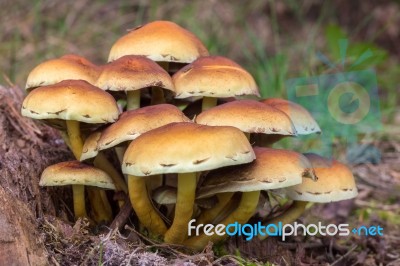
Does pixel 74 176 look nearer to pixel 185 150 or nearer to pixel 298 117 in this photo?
pixel 185 150

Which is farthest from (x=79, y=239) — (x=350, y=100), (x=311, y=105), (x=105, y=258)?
(x=350, y=100)

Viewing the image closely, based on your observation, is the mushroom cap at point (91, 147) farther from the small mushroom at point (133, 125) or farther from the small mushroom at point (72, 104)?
the small mushroom at point (72, 104)

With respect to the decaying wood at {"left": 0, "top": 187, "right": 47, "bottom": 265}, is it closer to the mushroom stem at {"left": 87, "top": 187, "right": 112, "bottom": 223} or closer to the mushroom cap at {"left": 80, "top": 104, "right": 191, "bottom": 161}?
the mushroom cap at {"left": 80, "top": 104, "right": 191, "bottom": 161}

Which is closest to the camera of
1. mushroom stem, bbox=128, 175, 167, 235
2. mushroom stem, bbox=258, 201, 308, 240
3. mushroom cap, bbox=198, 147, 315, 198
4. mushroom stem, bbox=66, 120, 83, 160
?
mushroom cap, bbox=198, 147, 315, 198

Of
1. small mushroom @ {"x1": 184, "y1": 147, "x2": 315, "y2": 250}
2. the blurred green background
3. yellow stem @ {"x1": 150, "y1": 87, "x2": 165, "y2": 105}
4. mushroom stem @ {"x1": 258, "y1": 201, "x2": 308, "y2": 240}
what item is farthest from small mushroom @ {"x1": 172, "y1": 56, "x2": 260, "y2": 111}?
the blurred green background

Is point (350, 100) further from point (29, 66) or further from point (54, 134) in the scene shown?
point (29, 66)

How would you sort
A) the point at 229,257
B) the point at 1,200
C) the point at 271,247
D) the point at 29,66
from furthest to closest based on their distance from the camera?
the point at 29,66, the point at 271,247, the point at 229,257, the point at 1,200
